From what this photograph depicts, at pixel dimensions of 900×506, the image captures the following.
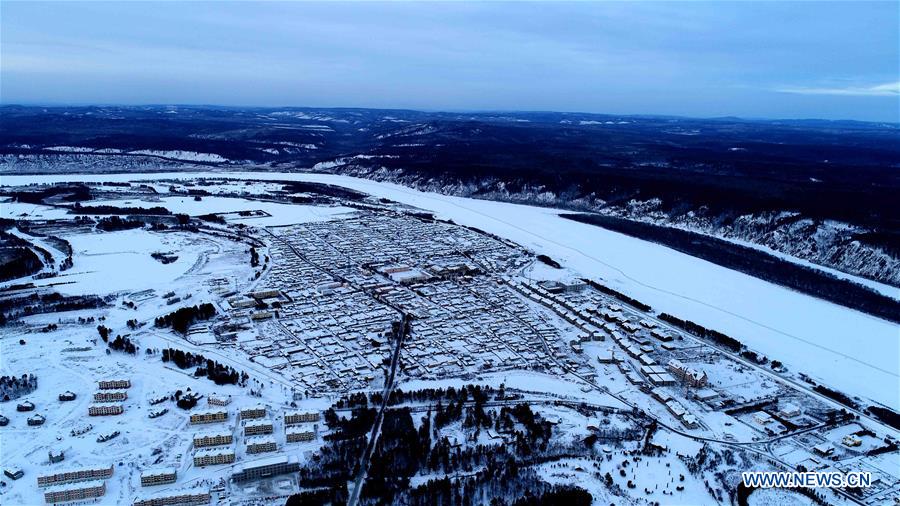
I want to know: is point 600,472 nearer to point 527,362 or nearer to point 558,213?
point 527,362

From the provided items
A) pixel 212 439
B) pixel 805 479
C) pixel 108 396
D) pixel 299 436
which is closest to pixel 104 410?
pixel 108 396

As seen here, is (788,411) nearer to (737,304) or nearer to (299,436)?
(737,304)

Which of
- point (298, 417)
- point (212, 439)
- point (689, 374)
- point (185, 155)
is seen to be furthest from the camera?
point (185, 155)

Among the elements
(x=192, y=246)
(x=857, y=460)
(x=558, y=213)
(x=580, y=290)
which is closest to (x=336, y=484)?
(x=857, y=460)

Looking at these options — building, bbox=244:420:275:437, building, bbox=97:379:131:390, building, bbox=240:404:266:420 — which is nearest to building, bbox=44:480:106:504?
building, bbox=244:420:275:437

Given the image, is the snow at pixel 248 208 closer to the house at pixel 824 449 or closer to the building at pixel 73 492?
the building at pixel 73 492

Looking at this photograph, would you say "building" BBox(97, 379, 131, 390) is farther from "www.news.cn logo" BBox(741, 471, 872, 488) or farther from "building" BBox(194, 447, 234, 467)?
"www.news.cn logo" BBox(741, 471, 872, 488)
